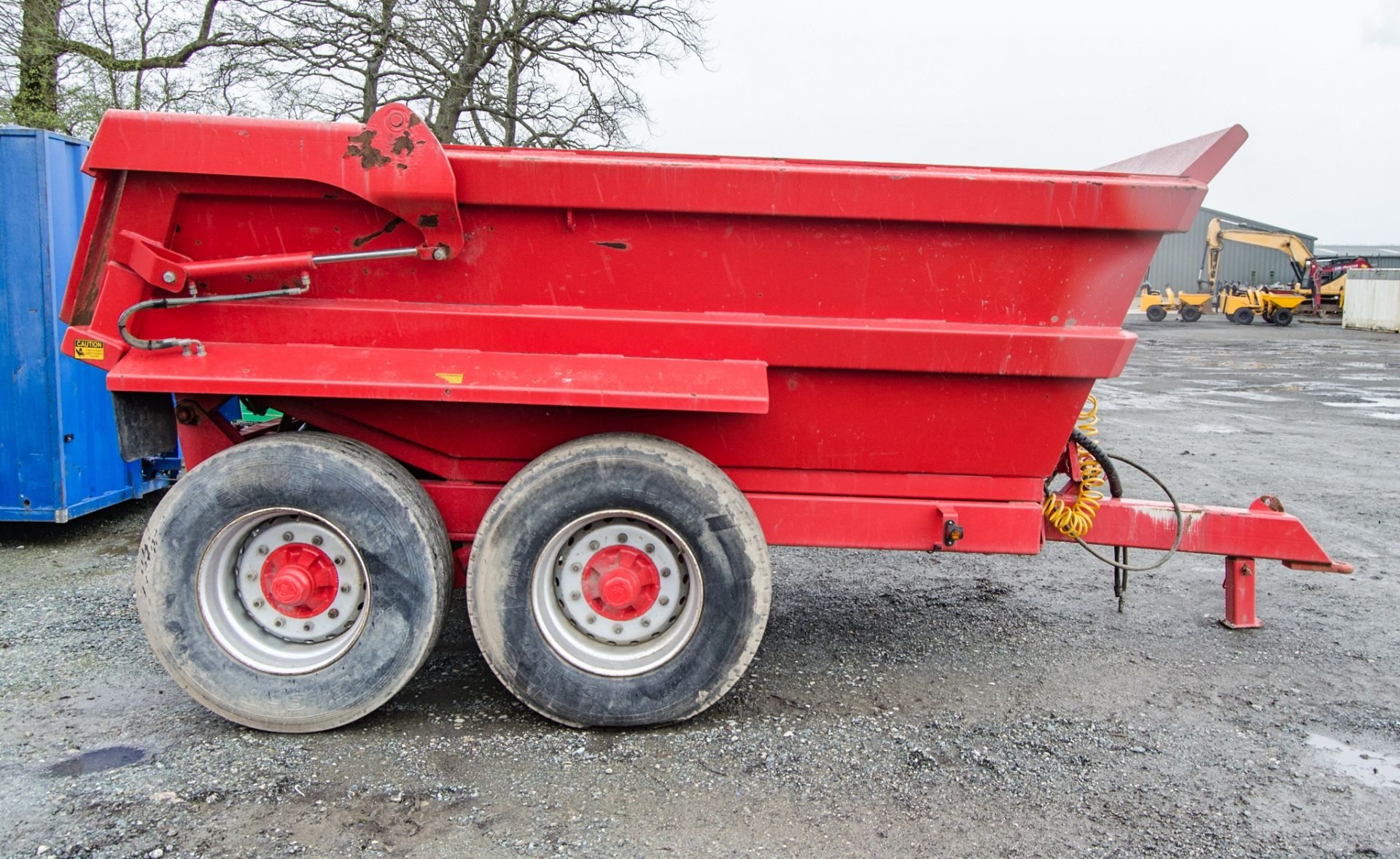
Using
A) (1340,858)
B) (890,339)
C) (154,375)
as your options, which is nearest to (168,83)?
(154,375)

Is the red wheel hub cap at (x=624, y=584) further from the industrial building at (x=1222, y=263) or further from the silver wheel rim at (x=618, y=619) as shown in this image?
the industrial building at (x=1222, y=263)

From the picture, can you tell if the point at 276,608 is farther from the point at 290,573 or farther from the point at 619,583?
the point at 619,583

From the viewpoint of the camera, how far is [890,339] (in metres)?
3.31

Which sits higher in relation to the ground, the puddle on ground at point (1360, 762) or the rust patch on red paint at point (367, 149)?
the rust patch on red paint at point (367, 149)

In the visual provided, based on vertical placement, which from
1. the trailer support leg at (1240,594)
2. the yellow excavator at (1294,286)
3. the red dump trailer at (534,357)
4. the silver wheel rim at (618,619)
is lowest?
the trailer support leg at (1240,594)

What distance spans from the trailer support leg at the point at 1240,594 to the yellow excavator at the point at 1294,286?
29829mm

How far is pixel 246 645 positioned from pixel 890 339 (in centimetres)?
240

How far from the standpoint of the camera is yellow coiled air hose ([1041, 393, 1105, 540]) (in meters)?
3.83

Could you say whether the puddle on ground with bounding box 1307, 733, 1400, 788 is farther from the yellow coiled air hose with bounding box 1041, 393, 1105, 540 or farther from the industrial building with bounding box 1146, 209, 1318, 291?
the industrial building with bounding box 1146, 209, 1318, 291

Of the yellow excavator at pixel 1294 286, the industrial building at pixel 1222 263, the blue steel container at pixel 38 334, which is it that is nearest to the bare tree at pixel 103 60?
the blue steel container at pixel 38 334

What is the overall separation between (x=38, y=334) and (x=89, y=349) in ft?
9.32

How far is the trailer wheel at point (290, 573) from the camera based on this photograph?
10.3ft

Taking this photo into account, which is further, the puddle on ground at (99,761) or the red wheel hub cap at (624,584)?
the red wheel hub cap at (624,584)

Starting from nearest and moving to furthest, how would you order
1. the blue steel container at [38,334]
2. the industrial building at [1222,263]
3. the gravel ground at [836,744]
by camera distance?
the gravel ground at [836,744]
the blue steel container at [38,334]
the industrial building at [1222,263]
